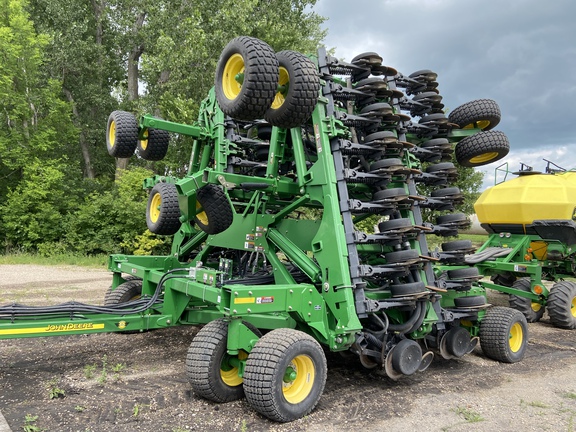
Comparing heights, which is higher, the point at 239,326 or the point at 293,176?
the point at 293,176

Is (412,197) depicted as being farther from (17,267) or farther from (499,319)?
(17,267)

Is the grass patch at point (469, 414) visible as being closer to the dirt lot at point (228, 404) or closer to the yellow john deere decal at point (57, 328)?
the dirt lot at point (228, 404)

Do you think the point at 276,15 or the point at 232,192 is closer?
the point at 232,192

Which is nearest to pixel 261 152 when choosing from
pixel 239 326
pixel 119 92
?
pixel 239 326

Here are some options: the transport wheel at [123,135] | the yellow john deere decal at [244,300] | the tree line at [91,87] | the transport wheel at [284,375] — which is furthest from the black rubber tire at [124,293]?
the tree line at [91,87]

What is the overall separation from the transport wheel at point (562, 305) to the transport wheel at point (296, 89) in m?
5.75

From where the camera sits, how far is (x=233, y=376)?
417 cm

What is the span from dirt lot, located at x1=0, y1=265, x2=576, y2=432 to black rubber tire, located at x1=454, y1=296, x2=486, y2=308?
73 centimetres

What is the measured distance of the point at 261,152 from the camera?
6.50 m

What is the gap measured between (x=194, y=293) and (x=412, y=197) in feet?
7.55

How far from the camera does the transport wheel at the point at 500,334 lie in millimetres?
5516

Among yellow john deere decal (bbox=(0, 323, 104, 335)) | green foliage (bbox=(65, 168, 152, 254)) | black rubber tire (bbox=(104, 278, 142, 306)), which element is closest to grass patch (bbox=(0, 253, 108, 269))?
green foliage (bbox=(65, 168, 152, 254))

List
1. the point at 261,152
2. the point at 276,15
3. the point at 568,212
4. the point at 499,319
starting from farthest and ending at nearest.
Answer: the point at 276,15 < the point at 568,212 < the point at 261,152 < the point at 499,319

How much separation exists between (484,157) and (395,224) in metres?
2.32
